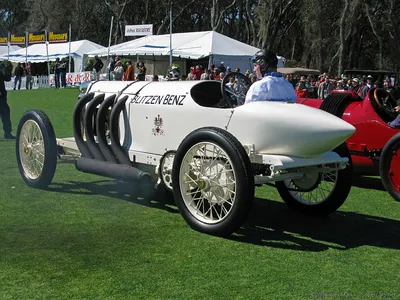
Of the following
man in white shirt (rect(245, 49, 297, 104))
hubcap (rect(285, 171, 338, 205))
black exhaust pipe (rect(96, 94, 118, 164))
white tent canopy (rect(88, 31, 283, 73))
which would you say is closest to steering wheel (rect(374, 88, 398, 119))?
hubcap (rect(285, 171, 338, 205))

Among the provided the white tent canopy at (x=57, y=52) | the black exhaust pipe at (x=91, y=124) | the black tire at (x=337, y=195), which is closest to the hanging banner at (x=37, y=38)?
the white tent canopy at (x=57, y=52)

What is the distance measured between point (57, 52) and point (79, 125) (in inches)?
1399

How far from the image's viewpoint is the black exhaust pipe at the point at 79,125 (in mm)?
6914

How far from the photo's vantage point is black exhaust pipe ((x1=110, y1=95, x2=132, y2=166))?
6.49m

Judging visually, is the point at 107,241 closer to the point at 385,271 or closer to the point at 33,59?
the point at 385,271

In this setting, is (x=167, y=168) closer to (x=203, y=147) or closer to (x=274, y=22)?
(x=203, y=147)

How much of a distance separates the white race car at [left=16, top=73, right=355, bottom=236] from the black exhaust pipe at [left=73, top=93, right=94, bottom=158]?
0.01m

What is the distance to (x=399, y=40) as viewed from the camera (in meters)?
36.7

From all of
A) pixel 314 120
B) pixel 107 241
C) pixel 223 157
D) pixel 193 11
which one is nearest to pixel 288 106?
pixel 314 120

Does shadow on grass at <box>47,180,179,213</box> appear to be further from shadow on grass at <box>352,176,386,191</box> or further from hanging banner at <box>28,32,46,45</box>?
hanging banner at <box>28,32,46,45</box>

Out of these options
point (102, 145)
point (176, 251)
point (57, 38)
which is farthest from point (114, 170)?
point (57, 38)

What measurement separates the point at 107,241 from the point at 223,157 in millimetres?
1259

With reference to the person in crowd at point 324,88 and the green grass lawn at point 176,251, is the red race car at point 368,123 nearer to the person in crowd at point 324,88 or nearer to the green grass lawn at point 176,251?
the green grass lawn at point 176,251

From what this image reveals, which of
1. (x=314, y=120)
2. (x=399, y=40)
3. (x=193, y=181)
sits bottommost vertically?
(x=193, y=181)
